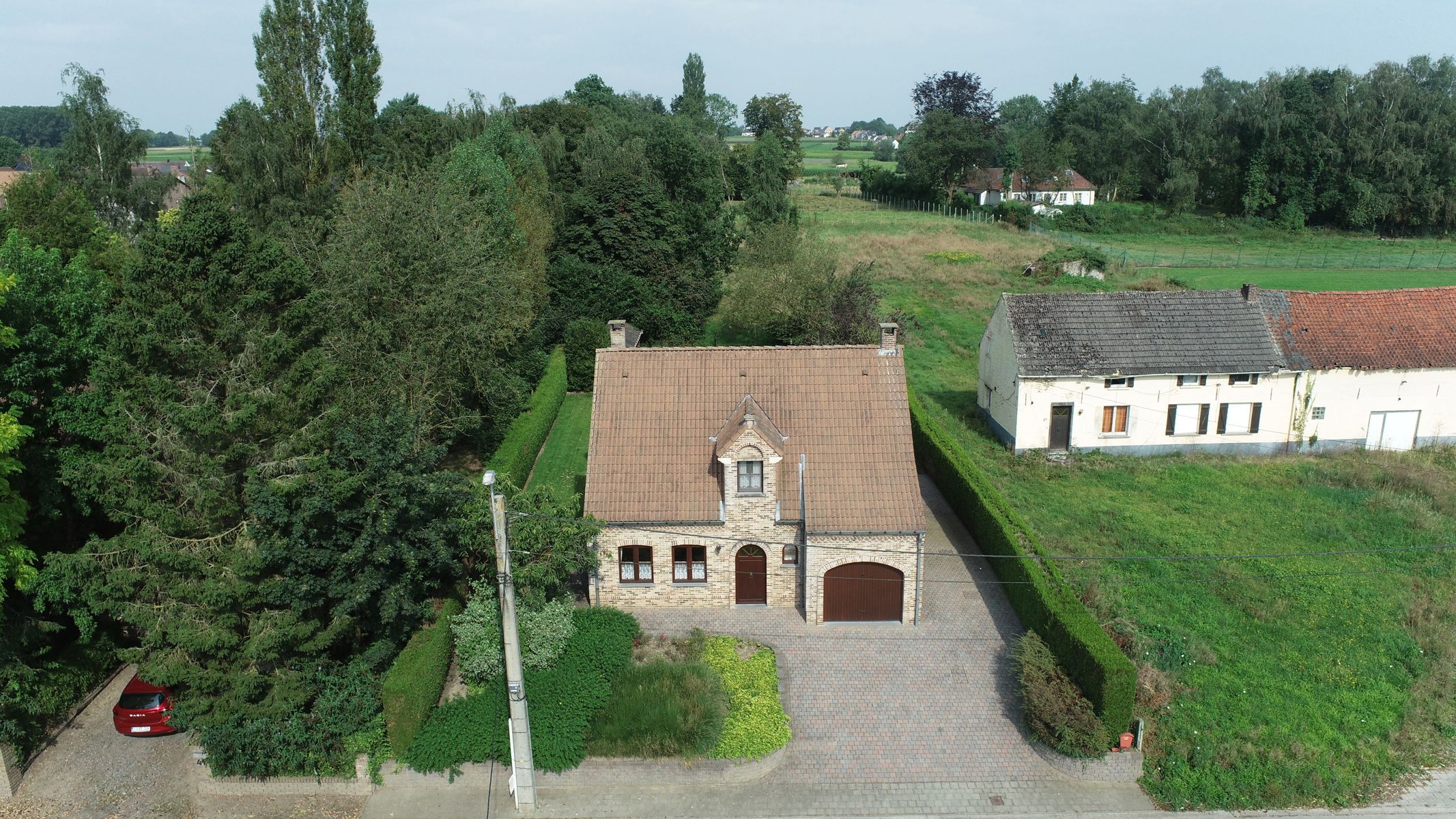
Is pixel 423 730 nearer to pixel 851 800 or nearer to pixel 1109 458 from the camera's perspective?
pixel 851 800

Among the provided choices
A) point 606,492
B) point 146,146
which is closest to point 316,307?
point 606,492

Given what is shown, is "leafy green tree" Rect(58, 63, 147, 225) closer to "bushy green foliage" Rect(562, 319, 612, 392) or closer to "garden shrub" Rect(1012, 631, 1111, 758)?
"bushy green foliage" Rect(562, 319, 612, 392)

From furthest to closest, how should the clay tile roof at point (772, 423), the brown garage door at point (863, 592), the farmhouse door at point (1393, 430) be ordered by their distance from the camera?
the farmhouse door at point (1393, 430), the clay tile roof at point (772, 423), the brown garage door at point (863, 592)

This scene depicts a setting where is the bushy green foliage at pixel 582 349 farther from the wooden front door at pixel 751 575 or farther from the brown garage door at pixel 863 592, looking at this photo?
the brown garage door at pixel 863 592

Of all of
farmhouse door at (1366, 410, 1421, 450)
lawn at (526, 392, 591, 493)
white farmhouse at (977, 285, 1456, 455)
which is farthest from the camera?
farmhouse door at (1366, 410, 1421, 450)

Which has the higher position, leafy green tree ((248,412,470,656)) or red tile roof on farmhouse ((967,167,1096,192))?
red tile roof on farmhouse ((967,167,1096,192))

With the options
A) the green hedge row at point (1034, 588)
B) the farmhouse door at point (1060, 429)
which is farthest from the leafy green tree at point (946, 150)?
the green hedge row at point (1034, 588)

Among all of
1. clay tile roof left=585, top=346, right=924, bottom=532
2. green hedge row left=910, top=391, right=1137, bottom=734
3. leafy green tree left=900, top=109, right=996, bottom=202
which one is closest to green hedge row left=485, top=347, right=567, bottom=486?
clay tile roof left=585, top=346, right=924, bottom=532

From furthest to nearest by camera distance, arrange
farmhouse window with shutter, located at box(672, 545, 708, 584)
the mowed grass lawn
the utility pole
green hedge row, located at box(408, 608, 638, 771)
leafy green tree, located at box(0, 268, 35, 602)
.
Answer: farmhouse window with shutter, located at box(672, 545, 708, 584)
the mowed grass lawn
green hedge row, located at box(408, 608, 638, 771)
leafy green tree, located at box(0, 268, 35, 602)
the utility pole

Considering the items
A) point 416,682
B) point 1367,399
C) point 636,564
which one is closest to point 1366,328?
point 1367,399
